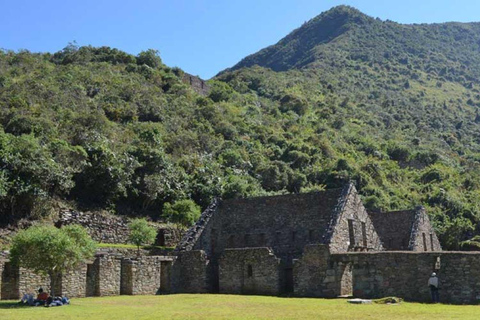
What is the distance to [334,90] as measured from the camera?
136625 mm

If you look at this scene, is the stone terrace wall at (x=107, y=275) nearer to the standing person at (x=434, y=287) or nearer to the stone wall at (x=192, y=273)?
the stone wall at (x=192, y=273)

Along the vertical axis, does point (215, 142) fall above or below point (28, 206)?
above

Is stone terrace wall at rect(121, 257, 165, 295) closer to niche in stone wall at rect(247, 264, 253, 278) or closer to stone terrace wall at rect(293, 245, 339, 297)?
niche in stone wall at rect(247, 264, 253, 278)

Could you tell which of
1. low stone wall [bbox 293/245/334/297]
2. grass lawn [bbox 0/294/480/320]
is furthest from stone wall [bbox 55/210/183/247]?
low stone wall [bbox 293/245/334/297]

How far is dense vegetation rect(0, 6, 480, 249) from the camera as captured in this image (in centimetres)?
4547

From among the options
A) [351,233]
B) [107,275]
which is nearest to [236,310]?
[107,275]

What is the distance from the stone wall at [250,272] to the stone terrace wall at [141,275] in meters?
3.47

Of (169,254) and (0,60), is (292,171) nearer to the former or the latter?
(169,254)

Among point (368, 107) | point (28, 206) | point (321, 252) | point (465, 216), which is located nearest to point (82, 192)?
point (28, 206)

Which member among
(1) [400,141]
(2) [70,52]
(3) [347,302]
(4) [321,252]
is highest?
(2) [70,52]

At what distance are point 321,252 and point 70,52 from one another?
71.0 metres

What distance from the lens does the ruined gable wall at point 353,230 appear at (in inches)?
1204

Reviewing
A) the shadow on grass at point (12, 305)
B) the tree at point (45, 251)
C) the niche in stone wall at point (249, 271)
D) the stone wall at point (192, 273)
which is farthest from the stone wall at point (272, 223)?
the shadow on grass at point (12, 305)

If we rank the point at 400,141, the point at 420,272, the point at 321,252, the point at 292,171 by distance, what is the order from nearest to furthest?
the point at 420,272
the point at 321,252
the point at 292,171
the point at 400,141
